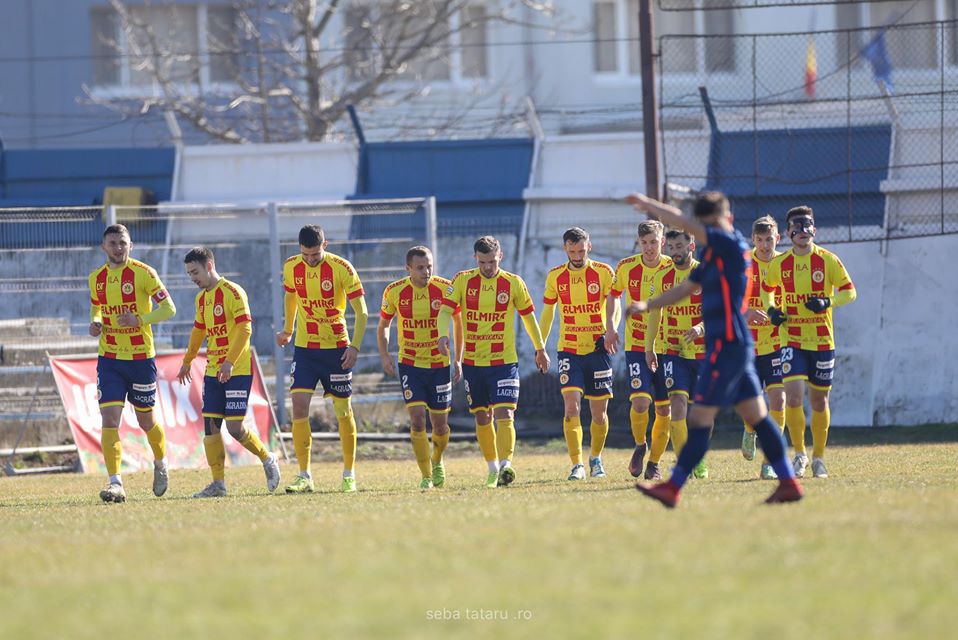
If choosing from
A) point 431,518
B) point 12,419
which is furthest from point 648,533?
point 12,419

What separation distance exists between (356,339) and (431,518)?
13.6 feet

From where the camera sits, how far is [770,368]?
43.3 feet

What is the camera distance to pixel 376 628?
18.3 feet

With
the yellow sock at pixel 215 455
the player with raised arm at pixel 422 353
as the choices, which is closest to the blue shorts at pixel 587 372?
the player with raised arm at pixel 422 353

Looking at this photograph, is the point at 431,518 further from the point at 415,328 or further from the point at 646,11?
the point at 646,11

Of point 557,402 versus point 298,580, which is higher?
point 298,580

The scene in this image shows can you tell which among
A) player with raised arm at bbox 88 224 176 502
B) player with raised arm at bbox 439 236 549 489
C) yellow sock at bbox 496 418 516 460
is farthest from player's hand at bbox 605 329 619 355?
Answer: player with raised arm at bbox 88 224 176 502

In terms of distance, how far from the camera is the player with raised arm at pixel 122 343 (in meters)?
13.0

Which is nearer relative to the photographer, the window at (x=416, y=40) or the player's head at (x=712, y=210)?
the player's head at (x=712, y=210)

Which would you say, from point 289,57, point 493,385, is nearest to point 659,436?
point 493,385

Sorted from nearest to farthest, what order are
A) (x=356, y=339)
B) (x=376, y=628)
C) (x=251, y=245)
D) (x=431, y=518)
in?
1. (x=376, y=628)
2. (x=431, y=518)
3. (x=356, y=339)
4. (x=251, y=245)

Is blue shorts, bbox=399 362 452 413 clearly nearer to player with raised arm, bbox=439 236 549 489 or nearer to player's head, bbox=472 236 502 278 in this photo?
player with raised arm, bbox=439 236 549 489

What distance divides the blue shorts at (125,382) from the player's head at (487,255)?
3.21 m

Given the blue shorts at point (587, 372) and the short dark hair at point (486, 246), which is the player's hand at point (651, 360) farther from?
the short dark hair at point (486, 246)
